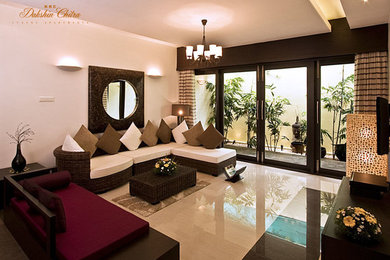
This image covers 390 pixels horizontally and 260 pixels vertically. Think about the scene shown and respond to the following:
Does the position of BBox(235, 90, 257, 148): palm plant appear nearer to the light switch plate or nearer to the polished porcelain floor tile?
the polished porcelain floor tile

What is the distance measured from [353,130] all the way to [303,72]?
5.87ft

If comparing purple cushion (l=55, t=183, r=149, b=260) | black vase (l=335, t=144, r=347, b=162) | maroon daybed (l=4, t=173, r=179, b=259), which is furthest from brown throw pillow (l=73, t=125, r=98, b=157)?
black vase (l=335, t=144, r=347, b=162)

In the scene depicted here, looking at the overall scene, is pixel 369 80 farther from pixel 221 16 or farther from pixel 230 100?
pixel 230 100

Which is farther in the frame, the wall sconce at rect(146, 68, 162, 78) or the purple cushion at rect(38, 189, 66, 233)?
the wall sconce at rect(146, 68, 162, 78)

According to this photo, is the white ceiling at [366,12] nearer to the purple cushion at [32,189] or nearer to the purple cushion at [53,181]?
the purple cushion at [32,189]

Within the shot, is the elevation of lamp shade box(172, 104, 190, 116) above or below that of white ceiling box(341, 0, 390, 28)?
below

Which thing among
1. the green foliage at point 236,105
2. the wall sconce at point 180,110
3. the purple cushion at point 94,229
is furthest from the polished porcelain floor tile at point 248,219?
the wall sconce at point 180,110

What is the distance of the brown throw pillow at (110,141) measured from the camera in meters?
4.52

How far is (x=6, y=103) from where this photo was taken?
3.58 meters

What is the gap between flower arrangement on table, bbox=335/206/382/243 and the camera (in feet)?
5.12

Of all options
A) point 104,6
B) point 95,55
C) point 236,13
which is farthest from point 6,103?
point 236,13

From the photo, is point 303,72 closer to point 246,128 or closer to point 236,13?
point 246,128

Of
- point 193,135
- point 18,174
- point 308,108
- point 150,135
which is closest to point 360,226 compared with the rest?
point 308,108

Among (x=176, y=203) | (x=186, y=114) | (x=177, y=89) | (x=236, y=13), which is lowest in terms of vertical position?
(x=176, y=203)
